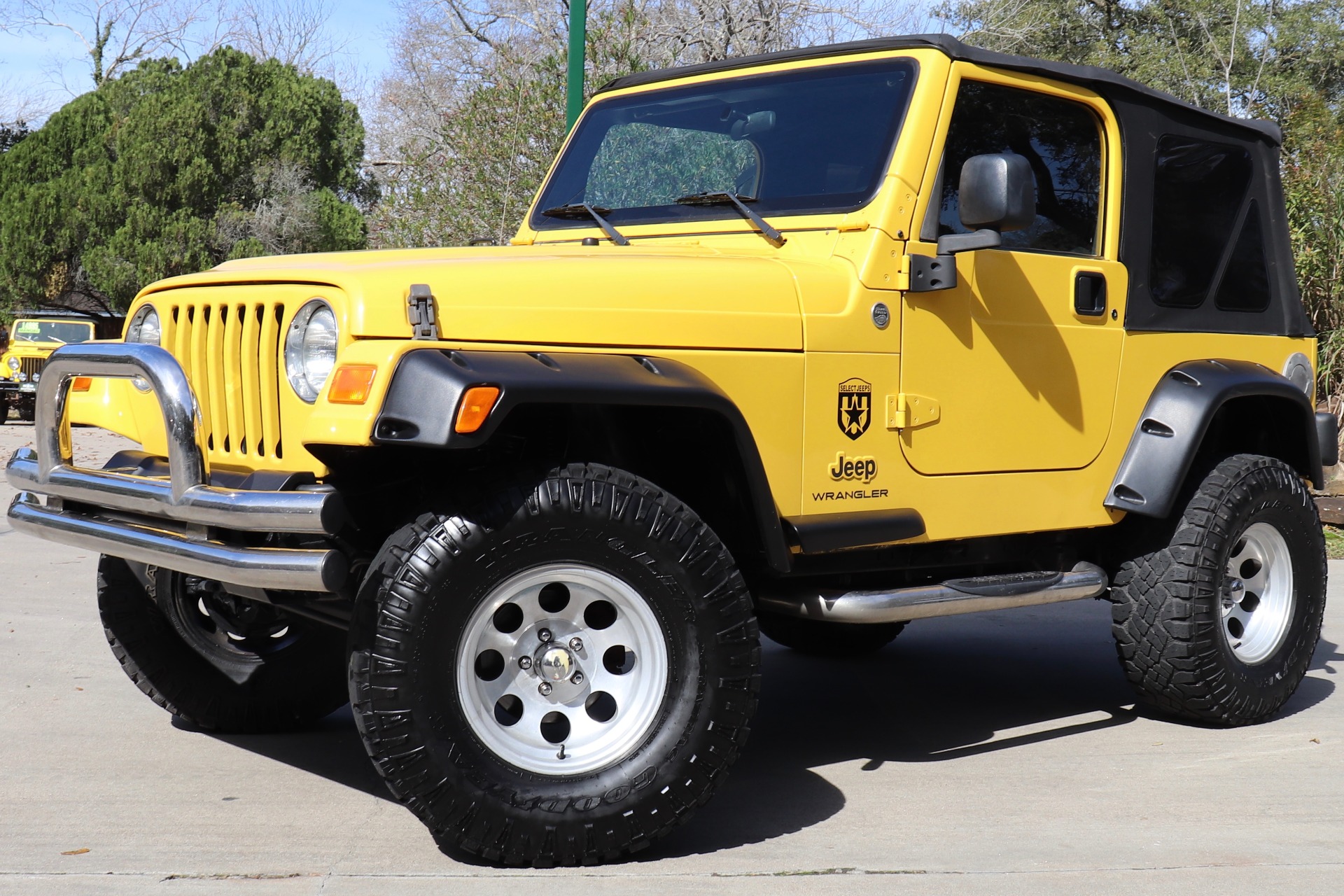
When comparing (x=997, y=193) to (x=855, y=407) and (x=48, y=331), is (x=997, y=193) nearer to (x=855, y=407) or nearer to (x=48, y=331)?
(x=855, y=407)

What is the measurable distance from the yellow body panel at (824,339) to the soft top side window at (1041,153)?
54mm

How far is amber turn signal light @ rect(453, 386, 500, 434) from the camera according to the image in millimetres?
3146

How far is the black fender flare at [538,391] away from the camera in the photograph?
315 centimetres

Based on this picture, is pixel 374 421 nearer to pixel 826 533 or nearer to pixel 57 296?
pixel 826 533

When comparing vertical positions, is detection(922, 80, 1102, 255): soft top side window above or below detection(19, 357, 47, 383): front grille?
above

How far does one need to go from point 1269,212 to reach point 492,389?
12.4 ft

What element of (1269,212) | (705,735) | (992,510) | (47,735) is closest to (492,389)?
(705,735)

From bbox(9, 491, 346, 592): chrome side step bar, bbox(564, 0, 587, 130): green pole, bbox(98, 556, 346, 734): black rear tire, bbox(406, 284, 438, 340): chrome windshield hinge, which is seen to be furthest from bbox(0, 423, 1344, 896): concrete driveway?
bbox(564, 0, 587, 130): green pole

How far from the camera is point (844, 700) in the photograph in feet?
18.2

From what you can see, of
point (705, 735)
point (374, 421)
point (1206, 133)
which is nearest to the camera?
point (374, 421)

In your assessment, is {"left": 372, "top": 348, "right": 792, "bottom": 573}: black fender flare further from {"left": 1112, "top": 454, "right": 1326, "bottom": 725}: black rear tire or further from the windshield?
{"left": 1112, "top": 454, "right": 1326, "bottom": 725}: black rear tire

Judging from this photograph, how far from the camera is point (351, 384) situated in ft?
10.7

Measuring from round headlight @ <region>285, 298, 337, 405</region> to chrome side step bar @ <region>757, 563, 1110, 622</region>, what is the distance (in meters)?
1.47

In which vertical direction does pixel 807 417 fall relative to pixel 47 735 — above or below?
above
